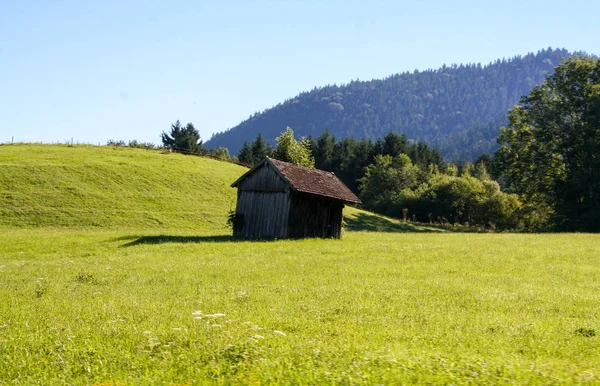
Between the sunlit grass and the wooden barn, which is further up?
the wooden barn

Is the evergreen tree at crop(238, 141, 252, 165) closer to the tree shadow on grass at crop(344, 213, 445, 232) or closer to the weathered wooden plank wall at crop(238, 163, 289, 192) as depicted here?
the tree shadow on grass at crop(344, 213, 445, 232)

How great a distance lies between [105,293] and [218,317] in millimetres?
5810

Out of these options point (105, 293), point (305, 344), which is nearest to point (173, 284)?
point (105, 293)

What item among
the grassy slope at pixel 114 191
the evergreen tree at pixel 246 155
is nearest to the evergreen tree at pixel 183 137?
the evergreen tree at pixel 246 155

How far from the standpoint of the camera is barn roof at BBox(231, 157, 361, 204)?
4116 centimetres

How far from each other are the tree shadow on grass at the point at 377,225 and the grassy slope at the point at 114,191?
0.15m

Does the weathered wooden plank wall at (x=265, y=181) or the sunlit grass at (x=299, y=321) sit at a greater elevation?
the weathered wooden plank wall at (x=265, y=181)

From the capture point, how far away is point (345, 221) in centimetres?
6788

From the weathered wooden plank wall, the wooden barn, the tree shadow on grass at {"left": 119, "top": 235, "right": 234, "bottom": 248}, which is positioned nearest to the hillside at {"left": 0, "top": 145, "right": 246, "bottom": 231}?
the wooden barn

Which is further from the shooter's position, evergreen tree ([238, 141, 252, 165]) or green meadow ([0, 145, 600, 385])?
evergreen tree ([238, 141, 252, 165])

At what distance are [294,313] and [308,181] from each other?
3007 centimetres

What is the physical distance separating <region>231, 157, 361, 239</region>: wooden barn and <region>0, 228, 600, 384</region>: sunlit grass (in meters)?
14.2

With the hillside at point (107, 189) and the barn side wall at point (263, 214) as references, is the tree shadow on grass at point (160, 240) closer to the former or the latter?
the barn side wall at point (263, 214)

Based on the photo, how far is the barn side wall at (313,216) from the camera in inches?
1619
